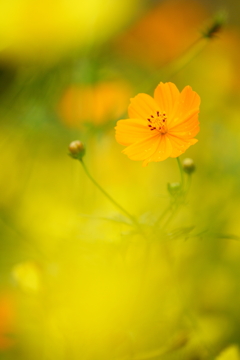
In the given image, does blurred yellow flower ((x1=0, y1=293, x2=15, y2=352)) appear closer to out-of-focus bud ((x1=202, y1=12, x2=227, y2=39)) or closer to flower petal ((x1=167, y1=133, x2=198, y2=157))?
flower petal ((x1=167, y1=133, x2=198, y2=157))

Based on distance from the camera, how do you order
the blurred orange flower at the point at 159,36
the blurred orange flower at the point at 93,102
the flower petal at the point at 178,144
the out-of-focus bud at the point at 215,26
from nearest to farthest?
the flower petal at the point at 178,144 → the out-of-focus bud at the point at 215,26 → the blurred orange flower at the point at 93,102 → the blurred orange flower at the point at 159,36

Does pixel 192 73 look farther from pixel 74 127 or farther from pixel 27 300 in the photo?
pixel 27 300

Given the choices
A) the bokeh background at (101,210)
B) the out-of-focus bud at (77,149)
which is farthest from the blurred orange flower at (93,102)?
the out-of-focus bud at (77,149)

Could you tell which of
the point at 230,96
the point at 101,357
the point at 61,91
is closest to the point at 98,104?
the point at 61,91

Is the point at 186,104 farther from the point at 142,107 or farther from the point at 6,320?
the point at 6,320

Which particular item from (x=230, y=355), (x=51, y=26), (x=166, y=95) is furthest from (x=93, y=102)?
(x=230, y=355)

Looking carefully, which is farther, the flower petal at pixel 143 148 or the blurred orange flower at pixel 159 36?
the blurred orange flower at pixel 159 36

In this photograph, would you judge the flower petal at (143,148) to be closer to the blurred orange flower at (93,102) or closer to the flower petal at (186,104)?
the flower petal at (186,104)
